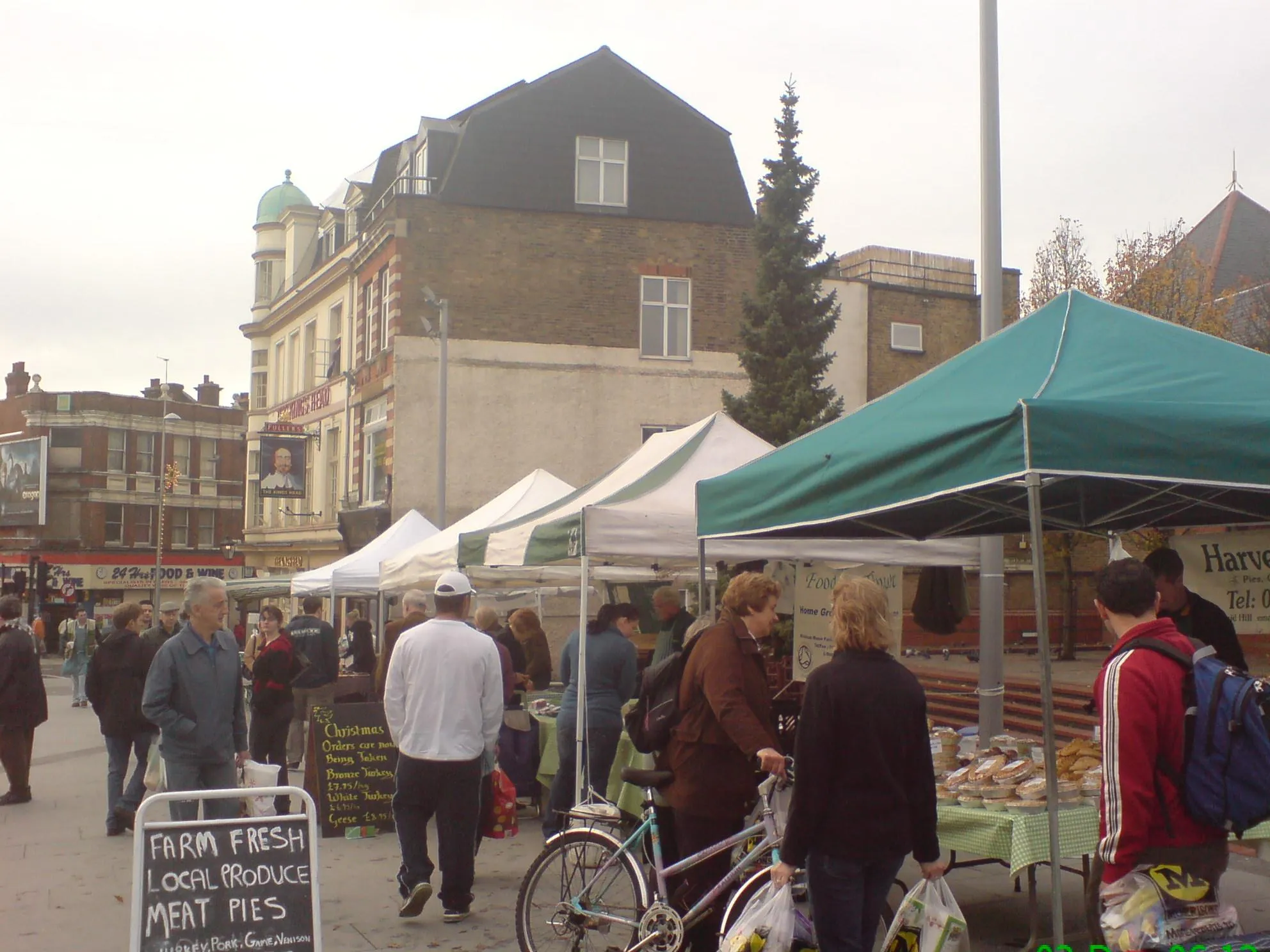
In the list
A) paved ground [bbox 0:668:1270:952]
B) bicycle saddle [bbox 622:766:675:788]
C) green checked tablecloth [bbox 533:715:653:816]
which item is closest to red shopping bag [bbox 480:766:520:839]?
paved ground [bbox 0:668:1270:952]

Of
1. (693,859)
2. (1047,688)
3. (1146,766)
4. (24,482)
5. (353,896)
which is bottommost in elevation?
(353,896)

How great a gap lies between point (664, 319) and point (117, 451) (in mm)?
43680

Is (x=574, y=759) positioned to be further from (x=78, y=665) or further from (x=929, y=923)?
(x=78, y=665)

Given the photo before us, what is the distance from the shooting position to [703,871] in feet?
18.8

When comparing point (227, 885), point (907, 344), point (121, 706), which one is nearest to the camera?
point (227, 885)

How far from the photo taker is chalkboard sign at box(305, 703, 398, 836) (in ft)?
34.0

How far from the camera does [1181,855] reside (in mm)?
4098

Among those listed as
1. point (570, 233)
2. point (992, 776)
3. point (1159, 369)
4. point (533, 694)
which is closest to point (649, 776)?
point (992, 776)

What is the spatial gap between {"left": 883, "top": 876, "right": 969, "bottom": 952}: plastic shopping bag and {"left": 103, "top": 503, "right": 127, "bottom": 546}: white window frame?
2564 inches

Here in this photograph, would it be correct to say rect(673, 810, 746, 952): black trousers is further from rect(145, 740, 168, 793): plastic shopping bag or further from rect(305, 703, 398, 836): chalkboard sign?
rect(305, 703, 398, 836): chalkboard sign

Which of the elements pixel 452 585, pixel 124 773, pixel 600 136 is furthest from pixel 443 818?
pixel 600 136

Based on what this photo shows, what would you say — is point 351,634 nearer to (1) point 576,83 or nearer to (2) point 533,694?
(2) point 533,694

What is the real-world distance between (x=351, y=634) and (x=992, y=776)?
13.0 m

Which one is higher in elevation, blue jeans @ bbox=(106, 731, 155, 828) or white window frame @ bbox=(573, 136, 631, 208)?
white window frame @ bbox=(573, 136, 631, 208)
